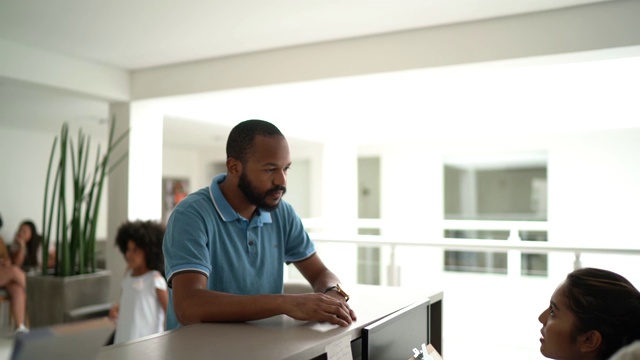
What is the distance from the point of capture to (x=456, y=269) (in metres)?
9.45

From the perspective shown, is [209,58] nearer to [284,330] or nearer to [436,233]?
[284,330]

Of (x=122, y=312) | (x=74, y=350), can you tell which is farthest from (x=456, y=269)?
(x=74, y=350)

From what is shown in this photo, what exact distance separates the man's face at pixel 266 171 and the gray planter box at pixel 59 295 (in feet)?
10.1

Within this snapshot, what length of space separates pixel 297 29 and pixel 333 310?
8.36 ft

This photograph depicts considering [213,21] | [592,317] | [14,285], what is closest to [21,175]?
[14,285]

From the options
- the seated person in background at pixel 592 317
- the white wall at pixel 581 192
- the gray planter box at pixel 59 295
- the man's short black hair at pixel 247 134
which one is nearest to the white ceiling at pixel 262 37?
the gray planter box at pixel 59 295

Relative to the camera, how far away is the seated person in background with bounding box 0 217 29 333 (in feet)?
18.3

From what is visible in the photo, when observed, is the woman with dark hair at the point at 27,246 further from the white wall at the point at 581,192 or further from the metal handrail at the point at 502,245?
the metal handrail at the point at 502,245

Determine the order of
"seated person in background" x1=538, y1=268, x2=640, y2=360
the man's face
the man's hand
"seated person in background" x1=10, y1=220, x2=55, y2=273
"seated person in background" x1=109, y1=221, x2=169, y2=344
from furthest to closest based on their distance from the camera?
"seated person in background" x1=10, y1=220, x2=55, y2=273
"seated person in background" x1=109, y1=221, x2=169, y2=344
the man's face
the man's hand
"seated person in background" x1=538, y1=268, x2=640, y2=360

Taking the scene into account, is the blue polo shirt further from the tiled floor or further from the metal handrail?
the tiled floor

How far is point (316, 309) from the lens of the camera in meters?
1.40

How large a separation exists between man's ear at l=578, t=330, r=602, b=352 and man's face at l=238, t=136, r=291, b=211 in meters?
0.87

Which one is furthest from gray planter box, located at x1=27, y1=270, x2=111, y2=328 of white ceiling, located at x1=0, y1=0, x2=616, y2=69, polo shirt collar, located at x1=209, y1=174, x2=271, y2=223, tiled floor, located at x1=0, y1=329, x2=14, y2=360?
polo shirt collar, located at x1=209, y1=174, x2=271, y2=223

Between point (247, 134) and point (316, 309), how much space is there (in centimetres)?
56
